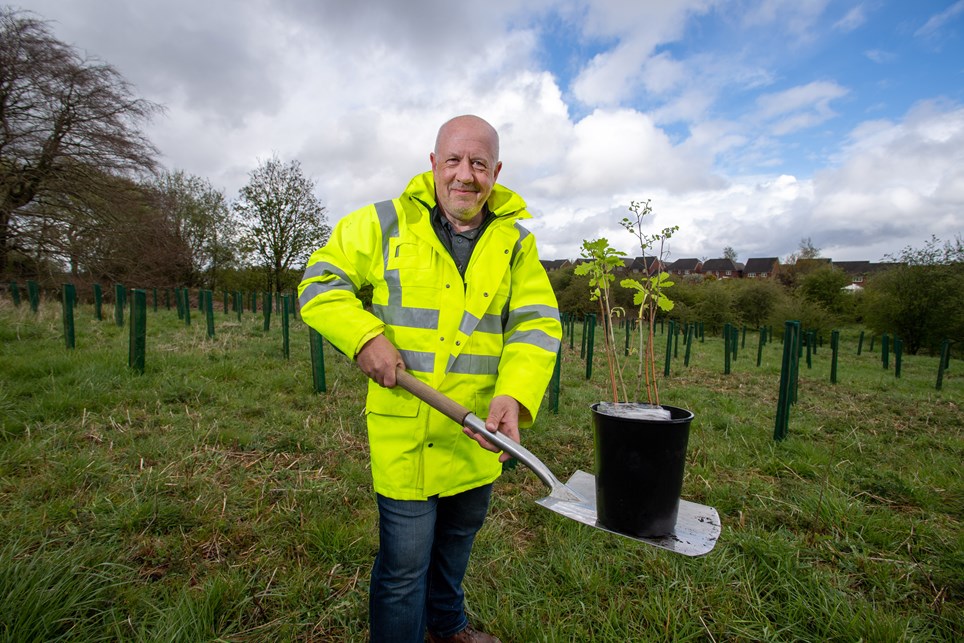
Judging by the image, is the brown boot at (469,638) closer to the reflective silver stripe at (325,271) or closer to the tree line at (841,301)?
the reflective silver stripe at (325,271)

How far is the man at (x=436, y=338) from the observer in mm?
1504

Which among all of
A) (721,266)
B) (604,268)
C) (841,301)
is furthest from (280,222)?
(721,266)

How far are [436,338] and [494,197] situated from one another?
0.65 metres

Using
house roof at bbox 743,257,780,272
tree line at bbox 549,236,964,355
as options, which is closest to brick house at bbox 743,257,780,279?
house roof at bbox 743,257,780,272

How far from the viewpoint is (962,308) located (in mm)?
24109

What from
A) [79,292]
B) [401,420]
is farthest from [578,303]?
[401,420]

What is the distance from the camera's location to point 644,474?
1623 millimetres

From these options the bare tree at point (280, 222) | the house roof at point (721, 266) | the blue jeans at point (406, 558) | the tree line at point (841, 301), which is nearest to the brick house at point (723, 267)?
the house roof at point (721, 266)

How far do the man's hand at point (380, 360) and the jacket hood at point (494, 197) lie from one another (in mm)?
584

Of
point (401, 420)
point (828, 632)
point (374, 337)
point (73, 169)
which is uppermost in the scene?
point (73, 169)

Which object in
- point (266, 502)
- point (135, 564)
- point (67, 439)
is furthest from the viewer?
point (67, 439)

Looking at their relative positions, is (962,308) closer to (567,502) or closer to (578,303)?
(578,303)

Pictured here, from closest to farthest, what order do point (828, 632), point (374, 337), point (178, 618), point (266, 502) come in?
point (374, 337) → point (178, 618) → point (828, 632) → point (266, 502)

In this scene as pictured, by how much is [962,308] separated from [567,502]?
3416 cm
